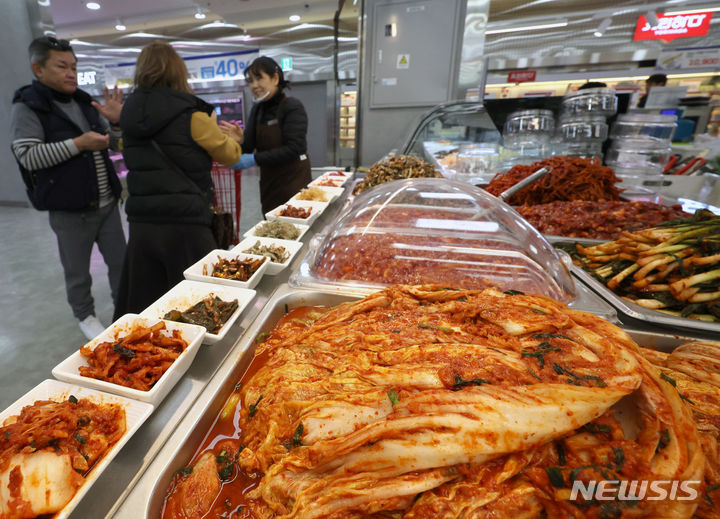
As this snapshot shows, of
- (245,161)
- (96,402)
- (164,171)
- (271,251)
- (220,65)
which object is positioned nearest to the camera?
(96,402)

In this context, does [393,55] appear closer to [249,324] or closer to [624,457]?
[249,324]

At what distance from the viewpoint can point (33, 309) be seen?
3.88m

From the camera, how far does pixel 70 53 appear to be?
2.90m

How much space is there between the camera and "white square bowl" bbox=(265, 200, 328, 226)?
258 centimetres

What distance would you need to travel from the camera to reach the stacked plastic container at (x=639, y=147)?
3.70 meters

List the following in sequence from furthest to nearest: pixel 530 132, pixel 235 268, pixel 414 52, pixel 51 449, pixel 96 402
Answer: pixel 414 52 → pixel 530 132 → pixel 235 268 → pixel 96 402 → pixel 51 449

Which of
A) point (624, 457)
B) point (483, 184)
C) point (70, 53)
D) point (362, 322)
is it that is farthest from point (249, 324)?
point (70, 53)

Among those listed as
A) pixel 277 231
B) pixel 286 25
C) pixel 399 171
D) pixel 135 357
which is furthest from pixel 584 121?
pixel 286 25

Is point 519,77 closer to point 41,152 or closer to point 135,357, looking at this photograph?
point 135,357

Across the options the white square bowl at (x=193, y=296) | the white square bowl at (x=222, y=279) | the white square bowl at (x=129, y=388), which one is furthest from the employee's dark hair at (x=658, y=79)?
the white square bowl at (x=129, y=388)

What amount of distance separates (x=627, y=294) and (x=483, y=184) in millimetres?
2051

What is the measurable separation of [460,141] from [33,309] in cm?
625

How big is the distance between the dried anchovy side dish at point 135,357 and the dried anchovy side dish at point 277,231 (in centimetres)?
122

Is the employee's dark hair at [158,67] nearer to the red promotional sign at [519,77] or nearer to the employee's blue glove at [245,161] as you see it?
the employee's blue glove at [245,161]
